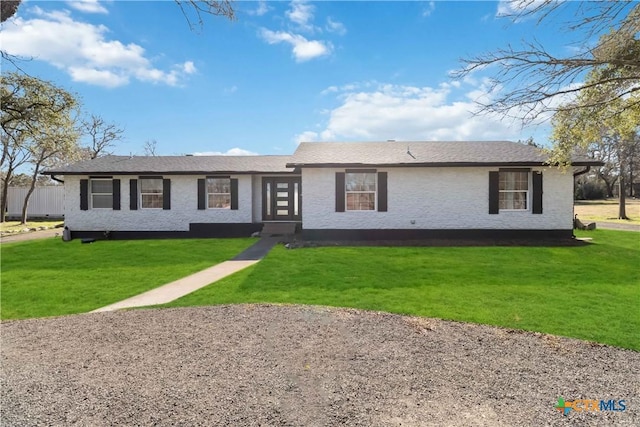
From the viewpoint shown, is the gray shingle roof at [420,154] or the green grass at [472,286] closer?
the green grass at [472,286]

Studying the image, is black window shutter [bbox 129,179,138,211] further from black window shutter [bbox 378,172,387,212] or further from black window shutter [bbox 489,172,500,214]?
black window shutter [bbox 489,172,500,214]

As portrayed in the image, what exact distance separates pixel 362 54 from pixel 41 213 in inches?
1061

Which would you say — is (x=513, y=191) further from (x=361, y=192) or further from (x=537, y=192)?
(x=361, y=192)

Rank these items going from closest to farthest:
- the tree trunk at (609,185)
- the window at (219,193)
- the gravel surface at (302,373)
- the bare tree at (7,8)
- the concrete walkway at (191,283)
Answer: the gravel surface at (302,373) < the bare tree at (7,8) < the concrete walkway at (191,283) < the window at (219,193) < the tree trunk at (609,185)

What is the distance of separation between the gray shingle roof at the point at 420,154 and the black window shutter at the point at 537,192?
2.09ft

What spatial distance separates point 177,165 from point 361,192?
30.1 feet

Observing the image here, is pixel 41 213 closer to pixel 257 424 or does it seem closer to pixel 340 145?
pixel 340 145

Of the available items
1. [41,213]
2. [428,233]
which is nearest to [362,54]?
[428,233]

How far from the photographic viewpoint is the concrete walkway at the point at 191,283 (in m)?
6.57

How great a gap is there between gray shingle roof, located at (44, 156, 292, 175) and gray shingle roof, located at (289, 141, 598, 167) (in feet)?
6.23

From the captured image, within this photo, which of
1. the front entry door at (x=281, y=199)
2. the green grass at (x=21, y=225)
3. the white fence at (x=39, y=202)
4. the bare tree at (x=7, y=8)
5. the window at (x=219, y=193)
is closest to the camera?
the bare tree at (x=7, y=8)

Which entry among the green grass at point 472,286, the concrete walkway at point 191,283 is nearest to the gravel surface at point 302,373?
the green grass at point 472,286

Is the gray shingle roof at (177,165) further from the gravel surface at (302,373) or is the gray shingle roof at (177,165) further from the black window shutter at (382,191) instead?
the gravel surface at (302,373)

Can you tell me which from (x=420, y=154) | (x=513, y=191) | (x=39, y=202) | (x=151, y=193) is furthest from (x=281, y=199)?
(x=39, y=202)
